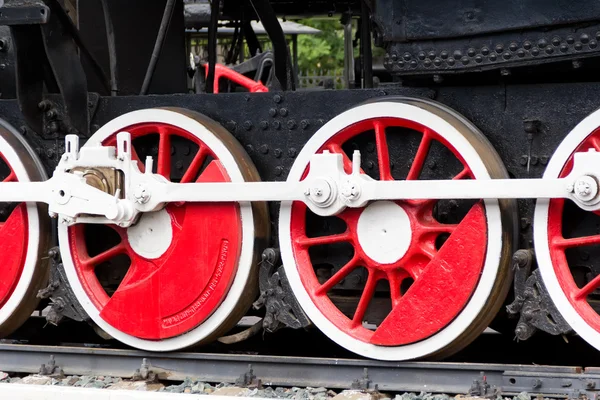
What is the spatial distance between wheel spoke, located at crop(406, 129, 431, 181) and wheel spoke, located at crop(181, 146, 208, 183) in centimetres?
80

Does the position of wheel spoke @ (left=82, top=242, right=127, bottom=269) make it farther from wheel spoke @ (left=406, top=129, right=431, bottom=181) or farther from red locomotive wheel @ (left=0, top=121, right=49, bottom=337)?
wheel spoke @ (left=406, top=129, right=431, bottom=181)

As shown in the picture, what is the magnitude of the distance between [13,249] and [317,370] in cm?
132

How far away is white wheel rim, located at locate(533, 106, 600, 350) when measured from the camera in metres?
3.43

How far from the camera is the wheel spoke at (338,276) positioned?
3.82m

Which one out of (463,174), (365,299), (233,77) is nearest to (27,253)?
(365,299)

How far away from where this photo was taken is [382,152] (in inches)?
148

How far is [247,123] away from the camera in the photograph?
4.09 m

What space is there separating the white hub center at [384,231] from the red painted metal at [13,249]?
1362 millimetres

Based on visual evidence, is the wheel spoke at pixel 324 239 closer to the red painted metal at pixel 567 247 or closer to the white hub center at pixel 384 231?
the white hub center at pixel 384 231

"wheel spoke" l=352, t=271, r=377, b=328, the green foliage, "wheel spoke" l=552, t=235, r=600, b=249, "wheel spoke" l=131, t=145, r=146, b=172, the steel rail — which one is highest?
the green foliage

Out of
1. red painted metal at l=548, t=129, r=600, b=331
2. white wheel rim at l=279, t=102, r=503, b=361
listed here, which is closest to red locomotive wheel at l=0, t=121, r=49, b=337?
white wheel rim at l=279, t=102, r=503, b=361

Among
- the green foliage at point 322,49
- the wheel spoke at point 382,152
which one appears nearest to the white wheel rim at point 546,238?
the wheel spoke at point 382,152

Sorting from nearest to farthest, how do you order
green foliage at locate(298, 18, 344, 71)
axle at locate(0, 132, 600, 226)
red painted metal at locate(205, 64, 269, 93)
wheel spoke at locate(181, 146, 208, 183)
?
axle at locate(0, 132, 600, 226), wheel spoke at locate(181, 146, 208, 183), red painted metal at locate(205, 64, 269, 93), green foliage at locate(298, 18, 344, 71)

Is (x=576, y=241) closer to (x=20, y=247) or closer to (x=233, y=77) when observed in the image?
(x=20, y=247)
